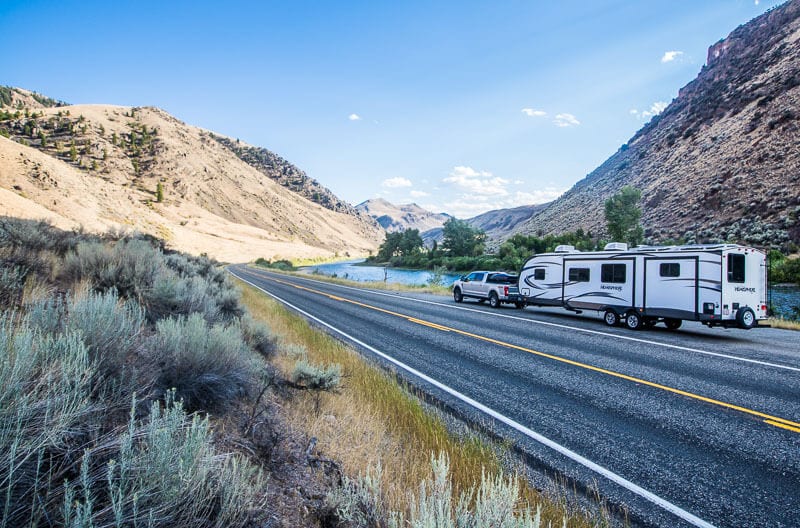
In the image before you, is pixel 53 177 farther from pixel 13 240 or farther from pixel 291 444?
pixel 291 444

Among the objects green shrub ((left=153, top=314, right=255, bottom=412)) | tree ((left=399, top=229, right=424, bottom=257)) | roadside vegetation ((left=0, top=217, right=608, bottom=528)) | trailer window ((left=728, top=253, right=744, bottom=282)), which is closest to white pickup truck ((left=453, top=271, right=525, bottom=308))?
trailer window ((left=728, top=253, right=744, bottom=282))

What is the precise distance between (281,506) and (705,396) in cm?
673

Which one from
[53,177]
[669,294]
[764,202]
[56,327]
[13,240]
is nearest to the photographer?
[56,327]

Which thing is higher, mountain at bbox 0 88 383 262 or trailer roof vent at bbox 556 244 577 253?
mountain at bbox 0 88 383 262

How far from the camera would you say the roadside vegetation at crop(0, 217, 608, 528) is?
1.70 meters

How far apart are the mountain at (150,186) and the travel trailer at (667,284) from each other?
42.1 meters

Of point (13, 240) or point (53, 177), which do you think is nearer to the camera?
point (13, 240)

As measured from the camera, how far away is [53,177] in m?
57.7

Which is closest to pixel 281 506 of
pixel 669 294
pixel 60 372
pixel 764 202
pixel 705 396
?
pixel 60 372

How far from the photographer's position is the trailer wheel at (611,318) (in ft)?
46.1

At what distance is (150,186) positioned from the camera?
93.9 m

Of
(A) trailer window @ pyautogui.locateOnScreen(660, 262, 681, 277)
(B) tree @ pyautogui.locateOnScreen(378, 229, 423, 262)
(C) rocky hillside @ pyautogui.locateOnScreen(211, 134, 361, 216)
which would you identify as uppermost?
(C) rocky hillside @ pyautogui.locateOnScreen(211, 134, 361, 216)

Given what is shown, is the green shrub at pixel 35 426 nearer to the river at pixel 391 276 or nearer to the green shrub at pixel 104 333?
the green shrub at pixel 104 333

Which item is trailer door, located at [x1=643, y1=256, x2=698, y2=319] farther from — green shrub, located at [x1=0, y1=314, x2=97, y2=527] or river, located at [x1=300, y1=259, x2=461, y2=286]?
river, located at [x1=300, y1=259, x2=461, y2=286]
